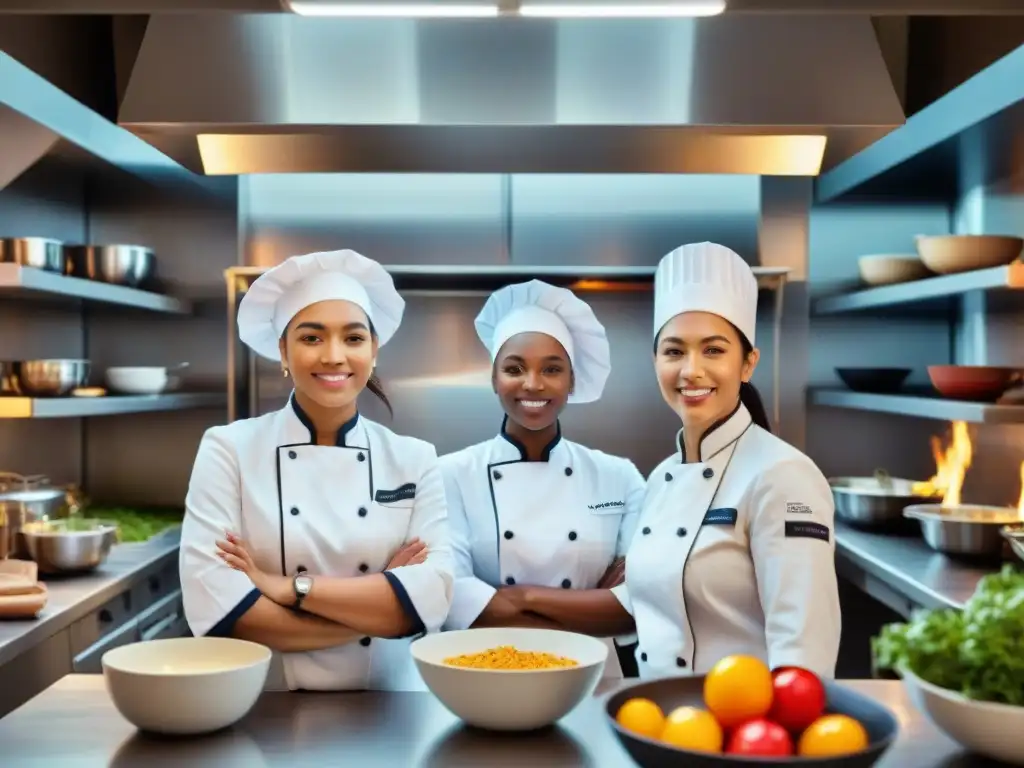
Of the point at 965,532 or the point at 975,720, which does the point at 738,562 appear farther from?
the point at 965,532

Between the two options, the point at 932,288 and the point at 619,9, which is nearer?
the point at 619,9

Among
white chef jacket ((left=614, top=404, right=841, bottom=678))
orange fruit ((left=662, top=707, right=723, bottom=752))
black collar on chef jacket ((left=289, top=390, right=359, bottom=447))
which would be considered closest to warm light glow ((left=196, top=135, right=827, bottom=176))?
black collar on chef jacket ((left=289, top=390, right=359, bottom=447))

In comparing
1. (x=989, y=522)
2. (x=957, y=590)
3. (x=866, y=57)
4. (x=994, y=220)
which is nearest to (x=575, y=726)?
(x=957, y=590)

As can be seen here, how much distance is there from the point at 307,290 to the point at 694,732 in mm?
1198

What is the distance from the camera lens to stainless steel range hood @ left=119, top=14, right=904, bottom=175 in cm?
237

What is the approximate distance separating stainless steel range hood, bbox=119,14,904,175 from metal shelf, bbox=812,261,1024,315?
52 centimetres

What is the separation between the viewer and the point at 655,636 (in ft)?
6.21

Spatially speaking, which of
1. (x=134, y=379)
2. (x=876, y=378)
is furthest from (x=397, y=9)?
(x=876, y=378)

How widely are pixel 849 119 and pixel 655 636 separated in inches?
A: 47.1

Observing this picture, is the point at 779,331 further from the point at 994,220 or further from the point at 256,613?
the point at 256,613

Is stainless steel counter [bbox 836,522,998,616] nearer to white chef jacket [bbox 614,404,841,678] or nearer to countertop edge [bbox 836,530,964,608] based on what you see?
countertop edge [bbox 836,530,964,608]

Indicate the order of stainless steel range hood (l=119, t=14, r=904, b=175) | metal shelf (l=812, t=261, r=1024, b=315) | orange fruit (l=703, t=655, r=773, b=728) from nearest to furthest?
orange fruit (l=703, t=655, r=773, b=728) → stainless steel range hood (l=119, t=14, r=904, b=175) → metal shelf (l=812, t=261, r=1024, b=315)

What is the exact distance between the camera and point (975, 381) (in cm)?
284

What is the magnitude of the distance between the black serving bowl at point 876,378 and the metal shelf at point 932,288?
0.73ft
